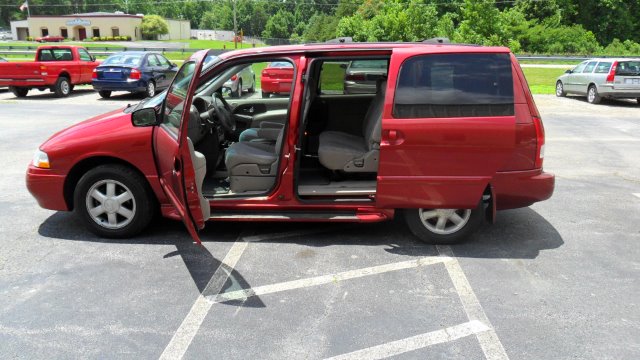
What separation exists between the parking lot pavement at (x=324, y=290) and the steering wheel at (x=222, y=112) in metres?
1.19

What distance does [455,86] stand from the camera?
4.40 m

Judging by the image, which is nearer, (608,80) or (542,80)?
(608,80)

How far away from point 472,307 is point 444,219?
1.15 metres

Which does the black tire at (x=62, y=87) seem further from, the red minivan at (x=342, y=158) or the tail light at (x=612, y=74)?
the tail light at (x=612, y=74)

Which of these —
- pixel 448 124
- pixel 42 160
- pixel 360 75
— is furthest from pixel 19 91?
pixel 448 124

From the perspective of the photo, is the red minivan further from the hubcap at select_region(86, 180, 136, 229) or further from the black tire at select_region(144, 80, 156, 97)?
the black tire at select_region(144, 80, 156, 97)

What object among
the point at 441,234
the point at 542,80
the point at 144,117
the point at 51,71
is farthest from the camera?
the point at 542,80

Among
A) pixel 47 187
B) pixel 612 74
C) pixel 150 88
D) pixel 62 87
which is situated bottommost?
pixel 62 87

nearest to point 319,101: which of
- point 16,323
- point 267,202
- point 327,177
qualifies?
point 327,177

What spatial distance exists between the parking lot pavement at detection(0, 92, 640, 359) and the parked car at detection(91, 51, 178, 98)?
11.5m

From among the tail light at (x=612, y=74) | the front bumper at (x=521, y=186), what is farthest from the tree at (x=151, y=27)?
the front bumper at (x=521, y=186)

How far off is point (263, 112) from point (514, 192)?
3.41 meters

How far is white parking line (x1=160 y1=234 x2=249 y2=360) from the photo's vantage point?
10.5 feet

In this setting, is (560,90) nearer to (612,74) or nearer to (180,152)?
(612,74)
